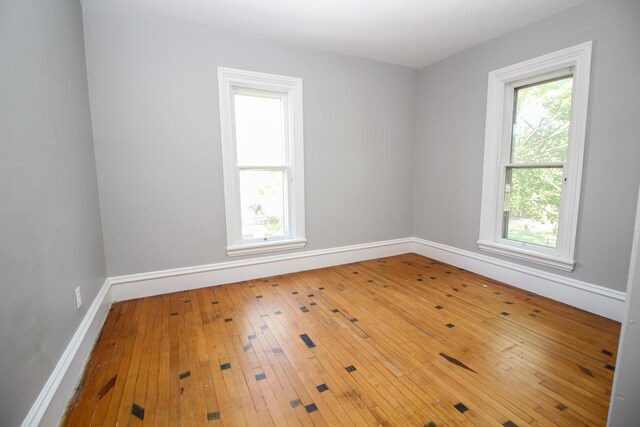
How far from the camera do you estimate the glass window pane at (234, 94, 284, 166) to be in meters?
3.23

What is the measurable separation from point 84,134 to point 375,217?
3338 mm

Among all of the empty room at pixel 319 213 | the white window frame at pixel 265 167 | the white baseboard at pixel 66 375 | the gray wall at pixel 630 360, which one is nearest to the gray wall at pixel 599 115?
the empty room at pixel 319 213

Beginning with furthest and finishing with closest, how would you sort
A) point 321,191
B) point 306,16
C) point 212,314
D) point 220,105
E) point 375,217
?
1. point 375,217
2. point 321,191
3. point 220,105
4. point 306,16
5. point 212,314

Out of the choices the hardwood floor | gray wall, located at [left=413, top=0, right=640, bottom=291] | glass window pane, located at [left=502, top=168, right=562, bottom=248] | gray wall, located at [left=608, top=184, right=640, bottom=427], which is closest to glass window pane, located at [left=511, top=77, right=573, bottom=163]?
glass window pane, located at [left=502, top=168, right=562, bottom=248]

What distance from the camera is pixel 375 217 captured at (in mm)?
4117

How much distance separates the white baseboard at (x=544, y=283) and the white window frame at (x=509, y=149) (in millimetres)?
130

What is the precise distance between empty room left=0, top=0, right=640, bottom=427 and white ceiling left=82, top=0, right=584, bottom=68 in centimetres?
3

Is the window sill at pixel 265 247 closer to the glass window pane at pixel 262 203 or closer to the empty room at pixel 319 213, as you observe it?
the empty room at pixel 319 213

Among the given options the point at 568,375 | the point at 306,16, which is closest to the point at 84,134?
the point at 306,16

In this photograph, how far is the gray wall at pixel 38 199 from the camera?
3.78 feet

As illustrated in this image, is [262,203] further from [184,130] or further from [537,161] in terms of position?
[537,161]

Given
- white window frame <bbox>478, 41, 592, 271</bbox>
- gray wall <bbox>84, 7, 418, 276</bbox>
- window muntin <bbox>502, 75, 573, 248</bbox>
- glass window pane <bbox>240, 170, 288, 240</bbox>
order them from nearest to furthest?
1. white window frame <bbox>478, 41, 592, 271</bbox>
2. gray wall <bbox>84, 7, 418, 276</bbox>
3. window muntin <bbox>502, 75, 573, 248</bbox>
4. glass window pane <bbox>240, 170, 288, 240</bbox>

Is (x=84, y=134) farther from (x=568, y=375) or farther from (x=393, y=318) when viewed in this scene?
(x=568, y=375)

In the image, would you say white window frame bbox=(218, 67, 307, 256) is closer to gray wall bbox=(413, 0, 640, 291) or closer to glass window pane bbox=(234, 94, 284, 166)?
glass window pane bbox=(234, 94, 284, 166)
